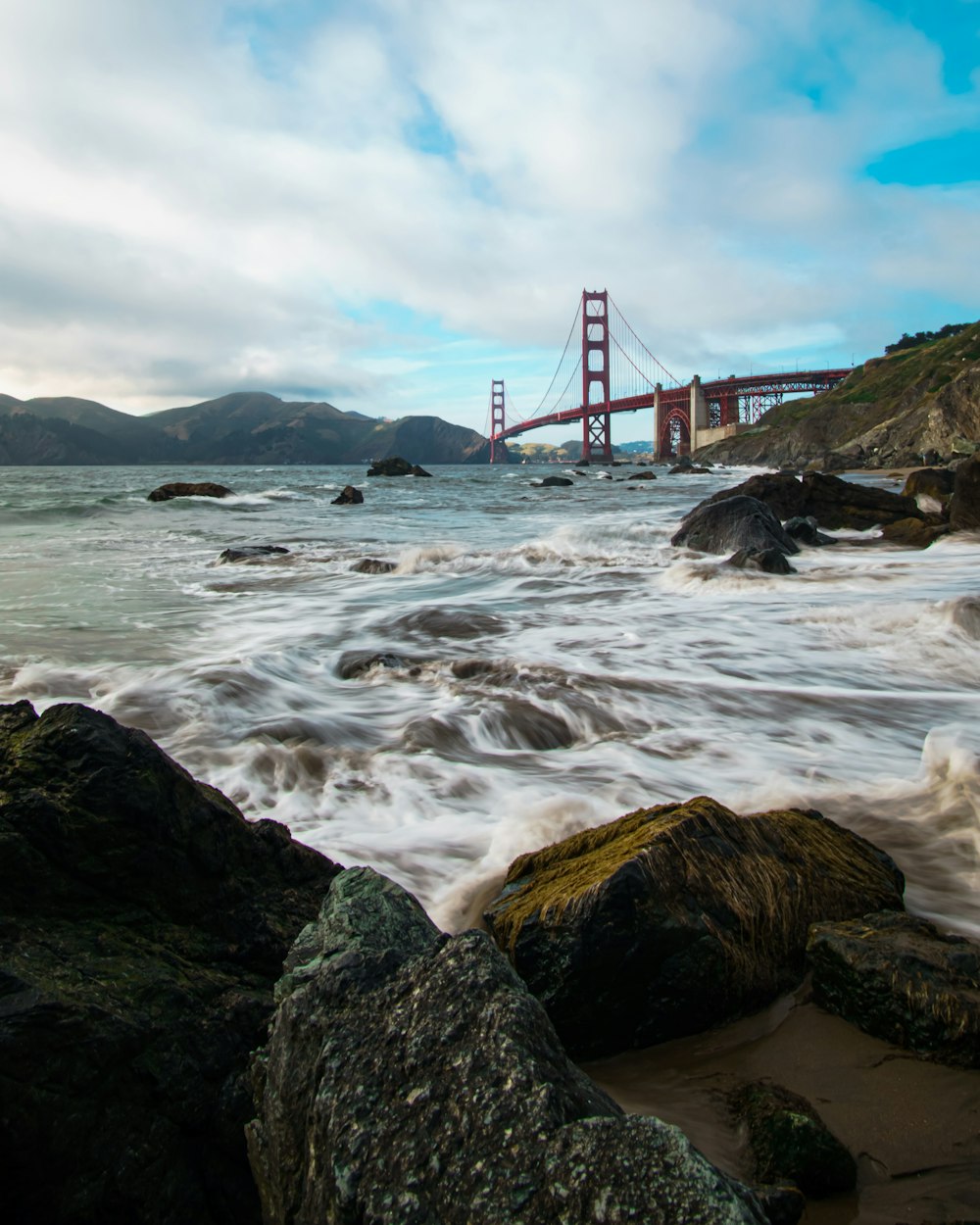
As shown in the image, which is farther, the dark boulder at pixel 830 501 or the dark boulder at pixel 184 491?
the dark boulder at pixel 184 491

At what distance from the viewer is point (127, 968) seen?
1.37m

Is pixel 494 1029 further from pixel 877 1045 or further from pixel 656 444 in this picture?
pixel 656 444

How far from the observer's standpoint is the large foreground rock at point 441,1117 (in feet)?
2.88

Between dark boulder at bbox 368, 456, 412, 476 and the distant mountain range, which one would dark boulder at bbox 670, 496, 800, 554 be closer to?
dark boulder at bbox 368, 456, 412, 476

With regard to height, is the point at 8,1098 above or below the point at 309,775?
above

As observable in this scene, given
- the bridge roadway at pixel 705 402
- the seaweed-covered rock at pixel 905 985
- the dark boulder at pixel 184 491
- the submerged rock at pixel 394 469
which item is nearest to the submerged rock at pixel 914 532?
the seaweed-covered rock at pixel 905 985

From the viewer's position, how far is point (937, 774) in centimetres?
317

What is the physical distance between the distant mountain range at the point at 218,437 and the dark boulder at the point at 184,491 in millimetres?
94520

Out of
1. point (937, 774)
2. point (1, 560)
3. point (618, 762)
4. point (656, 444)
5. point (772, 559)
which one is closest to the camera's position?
point (937, 774)

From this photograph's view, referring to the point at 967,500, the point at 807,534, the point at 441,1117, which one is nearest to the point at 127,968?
the point at 441,1117

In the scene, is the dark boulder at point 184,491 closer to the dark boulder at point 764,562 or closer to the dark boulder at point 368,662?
the dark boulder at point 764,562

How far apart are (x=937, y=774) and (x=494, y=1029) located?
2.74m

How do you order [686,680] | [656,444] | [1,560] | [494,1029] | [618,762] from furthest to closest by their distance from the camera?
[656,444] < [1,560] < [686,680] < [618,762] < [494,1029]

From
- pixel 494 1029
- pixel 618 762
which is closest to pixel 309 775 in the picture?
pixel 618 762
